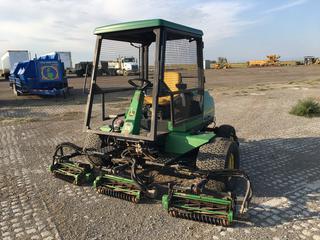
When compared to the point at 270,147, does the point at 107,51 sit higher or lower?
higher

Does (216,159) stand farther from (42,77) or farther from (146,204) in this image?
(42,77)

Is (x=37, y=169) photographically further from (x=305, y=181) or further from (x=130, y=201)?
(x=305, y=181)

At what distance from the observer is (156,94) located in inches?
170

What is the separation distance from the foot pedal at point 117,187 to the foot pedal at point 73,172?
14.0 inches

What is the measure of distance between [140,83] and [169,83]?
0.71m

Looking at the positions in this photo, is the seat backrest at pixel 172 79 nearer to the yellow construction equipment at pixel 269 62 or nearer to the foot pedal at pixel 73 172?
the foot pedal at pixel 73 172

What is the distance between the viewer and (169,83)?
4785mm

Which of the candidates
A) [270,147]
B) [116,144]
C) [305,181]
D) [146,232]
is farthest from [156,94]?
[270,147]

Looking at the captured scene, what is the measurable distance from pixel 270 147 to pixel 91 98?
153 inches

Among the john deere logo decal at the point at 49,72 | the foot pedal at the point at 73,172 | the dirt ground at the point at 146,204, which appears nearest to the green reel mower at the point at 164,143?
the foot pedal at the point at 73,172

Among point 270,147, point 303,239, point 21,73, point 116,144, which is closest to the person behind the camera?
point 303,239

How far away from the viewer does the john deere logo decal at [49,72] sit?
16.8 m

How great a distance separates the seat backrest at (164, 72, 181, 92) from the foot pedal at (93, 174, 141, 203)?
140cm

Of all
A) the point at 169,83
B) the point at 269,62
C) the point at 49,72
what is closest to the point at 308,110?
the point at 169,83
